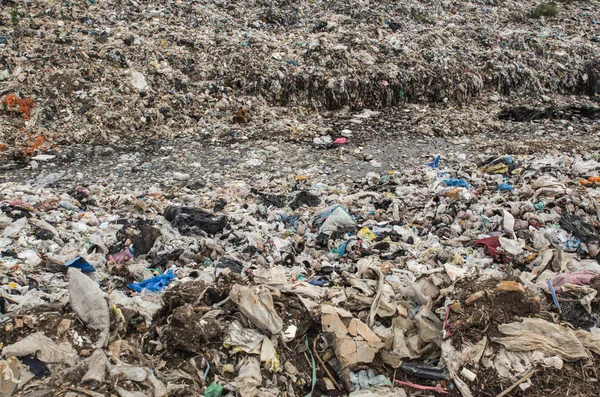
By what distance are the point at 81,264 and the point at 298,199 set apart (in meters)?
2.48

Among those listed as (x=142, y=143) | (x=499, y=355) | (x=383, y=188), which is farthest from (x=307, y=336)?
(x=142, y=143)

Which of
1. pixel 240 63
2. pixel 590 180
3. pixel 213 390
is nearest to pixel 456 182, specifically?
pixel 590 180

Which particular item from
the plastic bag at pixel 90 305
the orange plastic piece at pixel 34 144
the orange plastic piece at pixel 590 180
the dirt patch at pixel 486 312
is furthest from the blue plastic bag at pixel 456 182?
the orange plastic piece at pixel 34 144

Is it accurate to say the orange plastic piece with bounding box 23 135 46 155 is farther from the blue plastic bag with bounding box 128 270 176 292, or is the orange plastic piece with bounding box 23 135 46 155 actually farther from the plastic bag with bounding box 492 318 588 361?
the plastic bag with bounding box 492 318 588 361

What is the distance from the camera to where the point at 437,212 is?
4391 millimetres

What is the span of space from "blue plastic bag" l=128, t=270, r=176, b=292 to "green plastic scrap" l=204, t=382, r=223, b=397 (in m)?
1.15

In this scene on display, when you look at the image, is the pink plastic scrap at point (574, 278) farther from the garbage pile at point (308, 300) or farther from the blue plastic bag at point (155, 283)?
the blue plastic bag at point (155, 283)

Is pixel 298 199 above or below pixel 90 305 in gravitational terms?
below

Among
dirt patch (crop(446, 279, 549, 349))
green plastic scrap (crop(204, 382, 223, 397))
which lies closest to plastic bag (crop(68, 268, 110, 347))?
green plastic scrap (crop(204, 382, 223, 397))

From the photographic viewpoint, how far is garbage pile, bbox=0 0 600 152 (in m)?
6.88

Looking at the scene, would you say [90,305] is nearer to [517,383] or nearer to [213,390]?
[213,390]

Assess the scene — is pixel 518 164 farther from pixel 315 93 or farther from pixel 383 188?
pixel 315 93

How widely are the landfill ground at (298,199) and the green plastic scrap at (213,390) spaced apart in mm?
56

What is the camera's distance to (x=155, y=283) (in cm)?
323
